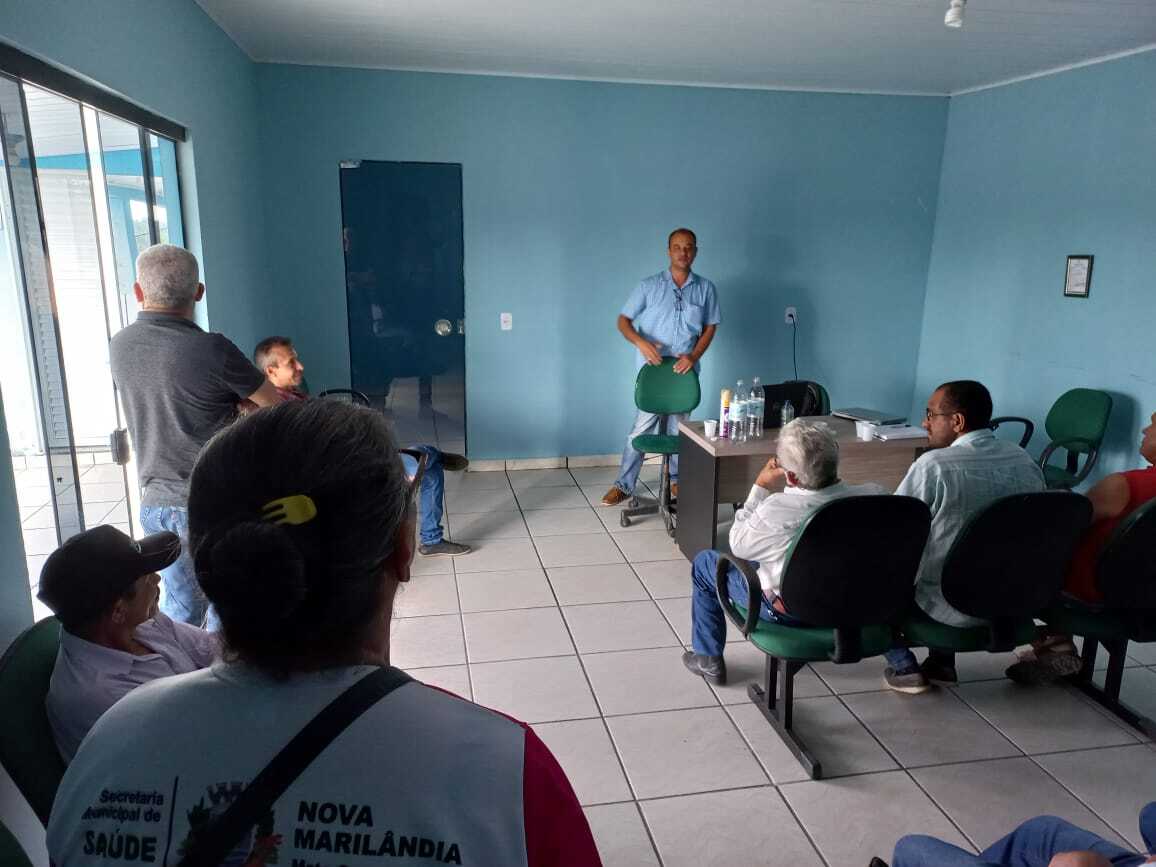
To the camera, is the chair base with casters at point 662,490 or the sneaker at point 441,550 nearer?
the sneaker at point 441,550

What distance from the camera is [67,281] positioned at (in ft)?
8.84

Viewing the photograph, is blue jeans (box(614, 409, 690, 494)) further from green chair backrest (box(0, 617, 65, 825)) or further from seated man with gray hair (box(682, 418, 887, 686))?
green chair backrest (box(0, 617, 65, 825))

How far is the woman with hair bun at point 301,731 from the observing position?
0.72 m

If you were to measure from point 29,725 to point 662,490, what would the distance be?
3.80 metres

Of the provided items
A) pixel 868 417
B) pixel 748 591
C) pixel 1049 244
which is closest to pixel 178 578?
pixel 748 591

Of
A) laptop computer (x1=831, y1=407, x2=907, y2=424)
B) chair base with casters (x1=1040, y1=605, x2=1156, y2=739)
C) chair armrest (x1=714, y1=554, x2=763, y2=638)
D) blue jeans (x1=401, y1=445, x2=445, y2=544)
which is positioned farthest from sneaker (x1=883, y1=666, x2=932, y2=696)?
blue jeans (x1=401, y1=445, x2=445, y2=544)

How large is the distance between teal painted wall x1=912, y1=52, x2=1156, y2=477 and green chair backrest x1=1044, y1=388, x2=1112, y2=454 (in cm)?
15

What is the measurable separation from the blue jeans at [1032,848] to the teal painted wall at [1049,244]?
3639 millimetres

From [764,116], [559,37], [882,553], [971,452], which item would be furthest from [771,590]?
[764,116]

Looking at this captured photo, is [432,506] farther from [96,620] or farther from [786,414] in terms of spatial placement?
[96,620]

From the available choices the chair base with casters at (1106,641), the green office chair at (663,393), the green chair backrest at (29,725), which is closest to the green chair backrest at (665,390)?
the green office chair at (663,393)

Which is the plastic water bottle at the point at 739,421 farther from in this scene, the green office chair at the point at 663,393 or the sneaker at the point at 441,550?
the sneaker at the point at 441,550

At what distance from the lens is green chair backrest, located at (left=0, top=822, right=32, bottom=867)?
116 cm

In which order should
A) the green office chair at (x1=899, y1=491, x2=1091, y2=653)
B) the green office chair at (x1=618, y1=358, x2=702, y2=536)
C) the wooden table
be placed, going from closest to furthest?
the green office chair at (x1=899, y1=491, x2=1091, y2=653) → the wooden table → the green office chair at (x1=618, y1=358, x2=702, y2=536)
